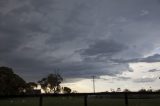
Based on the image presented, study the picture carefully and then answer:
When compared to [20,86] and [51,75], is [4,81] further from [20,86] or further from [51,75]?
[51,75]

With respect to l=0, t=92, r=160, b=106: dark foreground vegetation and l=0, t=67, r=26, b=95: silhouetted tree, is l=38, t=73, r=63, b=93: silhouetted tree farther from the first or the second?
l=0, t=92, r=160, b=106: dark foreground vegetation

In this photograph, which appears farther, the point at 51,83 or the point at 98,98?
the point at 51,83

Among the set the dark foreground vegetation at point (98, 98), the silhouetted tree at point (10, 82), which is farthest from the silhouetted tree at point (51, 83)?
the dark foreground vegetation at point (98, 98)

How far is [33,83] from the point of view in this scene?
156 metres

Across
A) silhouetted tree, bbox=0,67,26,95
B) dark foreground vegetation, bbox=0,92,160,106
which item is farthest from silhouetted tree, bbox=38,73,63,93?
dark foreground vegetation, bbox=0,92,160,106

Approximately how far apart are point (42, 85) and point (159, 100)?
133527mm

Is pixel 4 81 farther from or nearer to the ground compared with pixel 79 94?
farther from the ground

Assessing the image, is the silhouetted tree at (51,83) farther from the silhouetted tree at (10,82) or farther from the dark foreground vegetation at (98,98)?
the dark foreground vegetation at (98,98)

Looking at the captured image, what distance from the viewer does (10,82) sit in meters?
107

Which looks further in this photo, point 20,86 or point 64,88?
point 64,88

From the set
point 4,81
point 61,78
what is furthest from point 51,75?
point 4,81

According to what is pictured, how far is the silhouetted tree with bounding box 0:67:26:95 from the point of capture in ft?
334

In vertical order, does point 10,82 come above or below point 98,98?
above

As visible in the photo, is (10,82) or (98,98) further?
(10,82)
